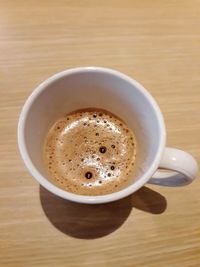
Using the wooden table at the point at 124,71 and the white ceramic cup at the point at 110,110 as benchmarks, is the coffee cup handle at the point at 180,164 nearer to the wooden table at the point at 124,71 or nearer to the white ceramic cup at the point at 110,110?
the white ceramic cup at the point at 110,110

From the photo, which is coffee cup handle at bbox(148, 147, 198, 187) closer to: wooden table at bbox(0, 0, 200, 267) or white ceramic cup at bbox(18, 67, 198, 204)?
white ceramic cup at bbox(18, 67, 198, 204)

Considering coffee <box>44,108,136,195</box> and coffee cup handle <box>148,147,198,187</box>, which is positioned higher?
coffee cup handle <box>148,147,198,187</box>

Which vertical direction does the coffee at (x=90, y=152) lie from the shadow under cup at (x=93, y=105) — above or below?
below

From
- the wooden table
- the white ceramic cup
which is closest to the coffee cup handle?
the white ceramic cup

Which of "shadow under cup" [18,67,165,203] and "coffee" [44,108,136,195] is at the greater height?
"shadow under cup" [18,67,165,203]

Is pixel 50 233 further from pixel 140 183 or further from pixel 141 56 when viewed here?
pixel 141 56

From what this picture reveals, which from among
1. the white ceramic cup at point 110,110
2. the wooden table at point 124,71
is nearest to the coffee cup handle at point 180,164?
the white ceramic cup at point 110,110

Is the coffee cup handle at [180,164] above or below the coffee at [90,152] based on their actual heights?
above

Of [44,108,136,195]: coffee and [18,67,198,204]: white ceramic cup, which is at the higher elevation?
[18,67,198,204]: white ceramic cup
